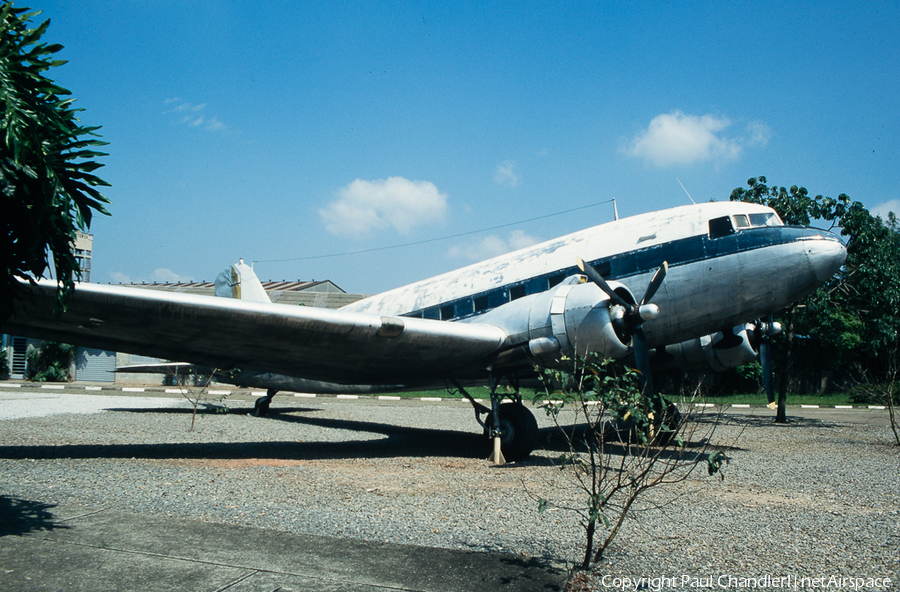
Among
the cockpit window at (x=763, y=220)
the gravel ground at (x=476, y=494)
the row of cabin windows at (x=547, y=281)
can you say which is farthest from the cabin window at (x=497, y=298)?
the cockpit window at (x=763, y=220)

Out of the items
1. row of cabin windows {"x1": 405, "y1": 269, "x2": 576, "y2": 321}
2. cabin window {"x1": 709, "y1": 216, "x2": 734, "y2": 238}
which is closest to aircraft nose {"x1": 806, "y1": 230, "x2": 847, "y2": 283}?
cabin window {"x1": 709, "y1": 216, "x2": 734, "y2": 238}

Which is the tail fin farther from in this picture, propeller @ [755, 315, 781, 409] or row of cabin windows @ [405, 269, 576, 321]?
propeller @ [755, 315, 781, 409]

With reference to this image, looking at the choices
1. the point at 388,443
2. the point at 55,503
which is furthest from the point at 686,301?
the point at 55,503

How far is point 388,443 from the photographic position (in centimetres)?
1223

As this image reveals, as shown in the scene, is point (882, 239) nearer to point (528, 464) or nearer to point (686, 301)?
point (686, 301)

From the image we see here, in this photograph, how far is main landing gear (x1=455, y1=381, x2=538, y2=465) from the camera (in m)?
9.70

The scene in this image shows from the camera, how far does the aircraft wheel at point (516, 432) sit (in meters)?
9.73

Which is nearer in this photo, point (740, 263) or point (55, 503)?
point (55, 503)

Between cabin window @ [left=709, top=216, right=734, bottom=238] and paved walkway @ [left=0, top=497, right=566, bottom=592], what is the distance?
24.4ft

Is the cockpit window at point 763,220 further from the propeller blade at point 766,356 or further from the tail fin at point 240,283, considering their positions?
the tail fin at point 240,283

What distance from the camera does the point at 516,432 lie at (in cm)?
983

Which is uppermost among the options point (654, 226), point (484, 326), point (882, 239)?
point (882, 239)

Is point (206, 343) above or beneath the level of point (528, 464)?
above

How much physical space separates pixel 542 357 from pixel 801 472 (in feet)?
14.6
